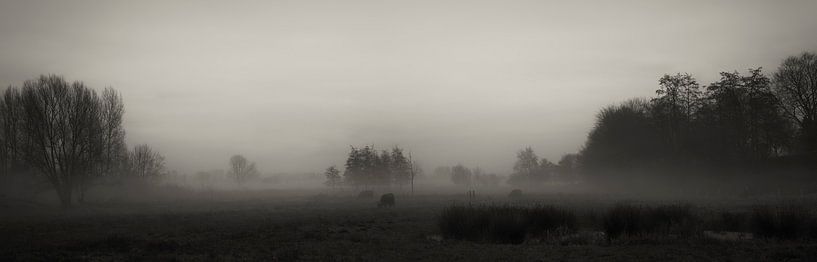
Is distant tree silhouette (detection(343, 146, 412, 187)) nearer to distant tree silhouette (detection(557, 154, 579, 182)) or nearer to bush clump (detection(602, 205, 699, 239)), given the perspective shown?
distant tree silhouette (detection(557, 154, 579, 182))

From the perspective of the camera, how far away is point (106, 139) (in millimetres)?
50250

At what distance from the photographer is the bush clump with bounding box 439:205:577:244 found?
18.9m

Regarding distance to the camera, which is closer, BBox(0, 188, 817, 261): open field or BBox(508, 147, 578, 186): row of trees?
BBox(0, 188, 817, 261): open field

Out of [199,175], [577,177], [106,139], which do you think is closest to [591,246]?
[106,139]

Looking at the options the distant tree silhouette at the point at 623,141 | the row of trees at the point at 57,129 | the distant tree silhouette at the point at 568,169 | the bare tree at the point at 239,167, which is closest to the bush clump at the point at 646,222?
the distant tree silhouette at the point at 623,141

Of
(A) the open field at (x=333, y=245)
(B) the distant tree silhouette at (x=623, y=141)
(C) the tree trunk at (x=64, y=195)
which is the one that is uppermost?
(B) the distant tree silhouette at (x=623, y=141)

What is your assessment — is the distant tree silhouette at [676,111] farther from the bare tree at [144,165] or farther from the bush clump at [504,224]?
the bare tree at [144,165]

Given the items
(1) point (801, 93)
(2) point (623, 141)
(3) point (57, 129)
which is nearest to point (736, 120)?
(1) point (801, 93)

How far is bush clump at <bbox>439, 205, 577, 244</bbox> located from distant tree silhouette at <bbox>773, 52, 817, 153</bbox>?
38222mm

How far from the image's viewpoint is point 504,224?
19172 mm

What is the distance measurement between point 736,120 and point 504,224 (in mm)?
41930

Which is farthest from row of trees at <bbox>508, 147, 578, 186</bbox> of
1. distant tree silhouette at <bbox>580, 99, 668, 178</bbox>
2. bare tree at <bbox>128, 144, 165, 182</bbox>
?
bare tree at <bbox>128, 144, 165, 182</bbox>

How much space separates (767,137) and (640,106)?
77.1 feet

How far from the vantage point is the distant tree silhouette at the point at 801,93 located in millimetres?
42875
